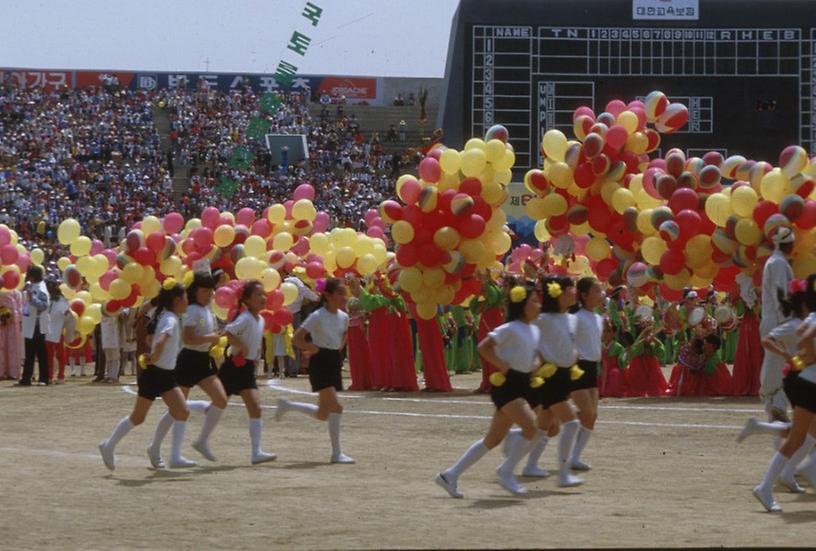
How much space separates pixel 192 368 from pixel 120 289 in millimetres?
6890

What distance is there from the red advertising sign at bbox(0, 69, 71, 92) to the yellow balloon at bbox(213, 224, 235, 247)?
3673 cm

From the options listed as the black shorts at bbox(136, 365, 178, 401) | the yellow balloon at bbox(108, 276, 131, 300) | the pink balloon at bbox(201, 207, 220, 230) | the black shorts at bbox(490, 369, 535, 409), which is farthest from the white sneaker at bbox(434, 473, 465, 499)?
the pink balloon at bbox(201, 207, 220, 230)

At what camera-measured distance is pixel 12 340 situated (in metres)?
26.1

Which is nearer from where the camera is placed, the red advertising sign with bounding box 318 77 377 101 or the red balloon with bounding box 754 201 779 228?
the red balloon with bounding box 754 201 779 228

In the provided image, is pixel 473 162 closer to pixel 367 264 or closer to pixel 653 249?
pixel 653 249

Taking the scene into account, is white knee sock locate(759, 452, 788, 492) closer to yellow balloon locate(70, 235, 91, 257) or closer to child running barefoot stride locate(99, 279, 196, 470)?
child running barefoot stride locate(99, 279, 196, 470)

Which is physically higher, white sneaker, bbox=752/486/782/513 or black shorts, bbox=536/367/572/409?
black shorts, bbox=536/367/572/409

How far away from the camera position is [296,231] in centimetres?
2283

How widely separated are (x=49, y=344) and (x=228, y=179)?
23.4 meters

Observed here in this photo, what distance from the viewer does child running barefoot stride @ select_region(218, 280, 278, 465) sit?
521 inches

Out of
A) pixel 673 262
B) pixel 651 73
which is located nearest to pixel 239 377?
pixel 673 262

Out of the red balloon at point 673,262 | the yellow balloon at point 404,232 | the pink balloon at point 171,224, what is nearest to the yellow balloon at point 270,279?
the yellow balloon at point 404,232

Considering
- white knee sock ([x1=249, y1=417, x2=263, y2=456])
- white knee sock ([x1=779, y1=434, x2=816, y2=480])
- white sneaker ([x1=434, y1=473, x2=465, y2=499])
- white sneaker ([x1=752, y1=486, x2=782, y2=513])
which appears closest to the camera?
white sneaker ([x1=752, y1=486, x2=782, y2=513])

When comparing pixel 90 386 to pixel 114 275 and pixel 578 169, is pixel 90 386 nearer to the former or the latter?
pixel 114 275
